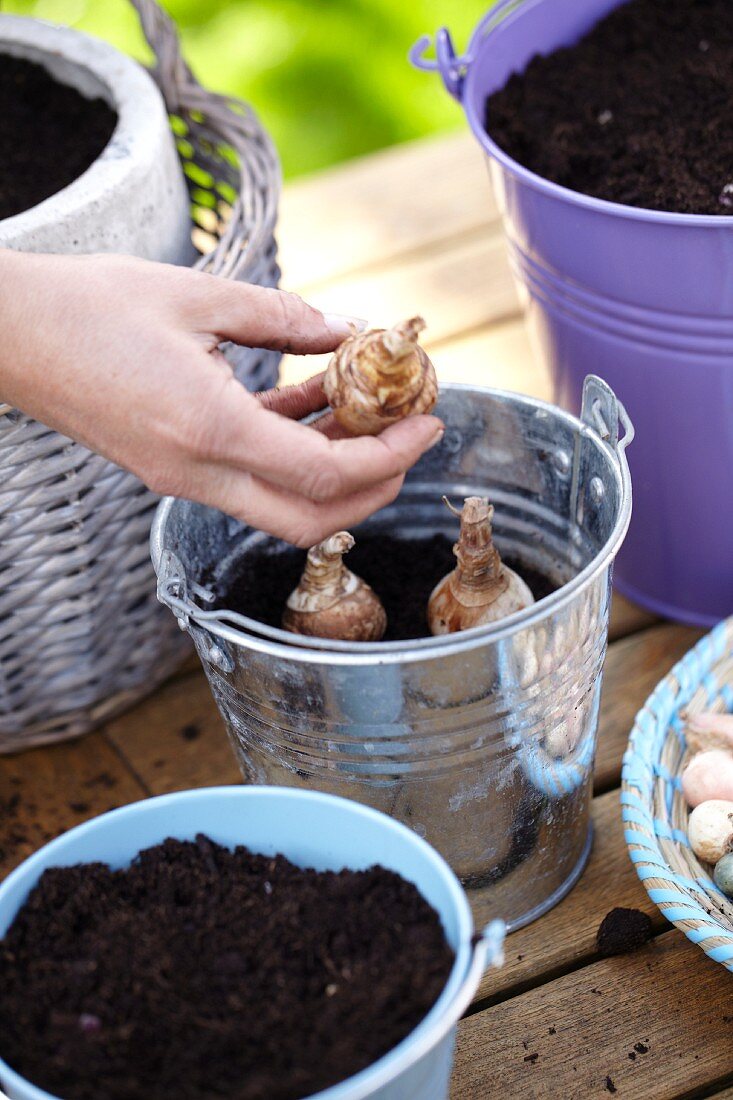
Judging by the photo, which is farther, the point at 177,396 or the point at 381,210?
the point at 381,210

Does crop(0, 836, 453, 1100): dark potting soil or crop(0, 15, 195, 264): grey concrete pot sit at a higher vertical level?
crop(0, 15, 195, 264): grey concrete pot

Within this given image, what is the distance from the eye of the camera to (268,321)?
77cm

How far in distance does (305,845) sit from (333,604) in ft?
0.70

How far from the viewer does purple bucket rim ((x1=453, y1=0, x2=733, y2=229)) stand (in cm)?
85

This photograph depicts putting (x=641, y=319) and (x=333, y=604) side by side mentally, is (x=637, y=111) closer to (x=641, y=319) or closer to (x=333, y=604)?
(x=641, y=319)

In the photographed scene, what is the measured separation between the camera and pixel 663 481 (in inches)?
41.1

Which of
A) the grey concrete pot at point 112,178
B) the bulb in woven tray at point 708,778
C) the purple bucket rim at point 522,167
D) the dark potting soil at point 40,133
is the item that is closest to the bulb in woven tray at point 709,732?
the bulb in woven tray at point 708,778

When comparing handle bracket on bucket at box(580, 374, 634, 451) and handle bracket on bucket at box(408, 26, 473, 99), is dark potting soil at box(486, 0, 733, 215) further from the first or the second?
handle bracket on bucket at box(580, 374, 634, 451)

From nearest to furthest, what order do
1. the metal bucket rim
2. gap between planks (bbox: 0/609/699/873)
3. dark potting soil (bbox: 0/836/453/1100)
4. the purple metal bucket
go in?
dark potting soil (bbox: 0/836/453/1100) → the metal bucket rim → the purple metal bucket → gap between planks (bbox: 0/609/699/873)

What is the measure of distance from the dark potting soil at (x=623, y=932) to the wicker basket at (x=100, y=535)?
1.53 feet

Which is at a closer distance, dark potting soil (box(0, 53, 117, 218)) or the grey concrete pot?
the grey concrete pot

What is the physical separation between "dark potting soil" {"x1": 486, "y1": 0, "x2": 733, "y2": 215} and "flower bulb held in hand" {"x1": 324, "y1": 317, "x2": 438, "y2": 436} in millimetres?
314

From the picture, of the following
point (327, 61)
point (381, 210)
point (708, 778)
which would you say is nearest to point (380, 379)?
point (708, 778)

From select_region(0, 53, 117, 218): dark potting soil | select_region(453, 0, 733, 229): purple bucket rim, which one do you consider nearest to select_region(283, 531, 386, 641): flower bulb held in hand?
select_region(453, 0, 733, 229): purple bucket rim
